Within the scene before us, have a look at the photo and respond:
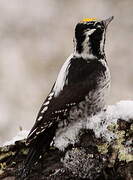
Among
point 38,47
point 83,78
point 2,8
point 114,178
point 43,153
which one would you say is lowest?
point 114,178

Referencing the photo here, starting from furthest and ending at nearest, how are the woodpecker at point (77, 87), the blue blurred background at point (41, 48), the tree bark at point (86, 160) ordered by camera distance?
the blue blurred background at point (41, 48) < the woodpecker at point (77, 87) < the tree bark at point (86, 160)

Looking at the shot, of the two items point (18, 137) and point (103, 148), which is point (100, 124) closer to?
point (103, 148)

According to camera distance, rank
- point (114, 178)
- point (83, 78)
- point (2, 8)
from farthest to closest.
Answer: point (2, 8)
point (83, 78)
point (114, 178)

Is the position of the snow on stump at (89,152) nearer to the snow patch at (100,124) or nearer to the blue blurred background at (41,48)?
→ the snow patch at (100,124)

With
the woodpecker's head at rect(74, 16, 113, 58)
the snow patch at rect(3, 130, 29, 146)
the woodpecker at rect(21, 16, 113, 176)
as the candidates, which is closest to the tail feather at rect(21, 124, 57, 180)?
the woodpecker at rect(21, 16, 113, 176)

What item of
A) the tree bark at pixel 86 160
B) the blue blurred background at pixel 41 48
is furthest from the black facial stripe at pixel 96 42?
the blue blurred background at pixel 41 48

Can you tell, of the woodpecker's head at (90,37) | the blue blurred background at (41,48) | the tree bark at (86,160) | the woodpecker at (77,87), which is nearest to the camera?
the tree bark at (86,160)

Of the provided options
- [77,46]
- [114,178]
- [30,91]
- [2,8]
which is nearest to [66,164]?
[114,178]

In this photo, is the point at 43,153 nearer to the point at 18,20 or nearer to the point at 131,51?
the point at 131,51
